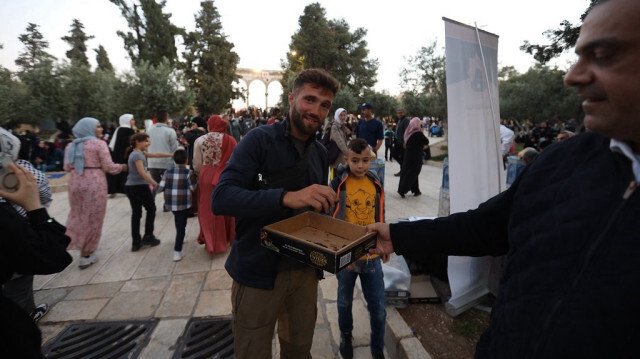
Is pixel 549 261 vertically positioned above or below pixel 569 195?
below

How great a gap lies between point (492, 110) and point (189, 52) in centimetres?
4522

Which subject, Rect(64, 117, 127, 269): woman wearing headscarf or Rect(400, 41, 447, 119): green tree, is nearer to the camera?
Rect(64, 117, 127, 269): woman wearing headscarf

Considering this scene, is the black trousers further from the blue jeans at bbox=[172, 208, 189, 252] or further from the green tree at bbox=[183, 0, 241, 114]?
the green tree at bbox=[183, 0, 241, 114]

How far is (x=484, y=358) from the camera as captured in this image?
1116mm

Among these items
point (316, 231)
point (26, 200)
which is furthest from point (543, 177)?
point (26, 200)

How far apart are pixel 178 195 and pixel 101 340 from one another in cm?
227

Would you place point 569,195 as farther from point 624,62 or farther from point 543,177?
point 624,62

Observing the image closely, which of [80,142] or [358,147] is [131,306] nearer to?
[80,142]

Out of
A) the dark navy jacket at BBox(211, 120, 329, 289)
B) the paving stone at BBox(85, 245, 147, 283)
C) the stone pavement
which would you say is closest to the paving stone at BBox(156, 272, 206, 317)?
the stone pavement

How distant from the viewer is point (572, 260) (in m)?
0.88

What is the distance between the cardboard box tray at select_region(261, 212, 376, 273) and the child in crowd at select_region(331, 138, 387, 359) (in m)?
0.88

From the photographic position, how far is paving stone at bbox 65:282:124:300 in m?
3.82

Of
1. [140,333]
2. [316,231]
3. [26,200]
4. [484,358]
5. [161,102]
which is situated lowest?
[140,333]

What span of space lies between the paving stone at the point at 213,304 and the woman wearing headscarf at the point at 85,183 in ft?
7.41
